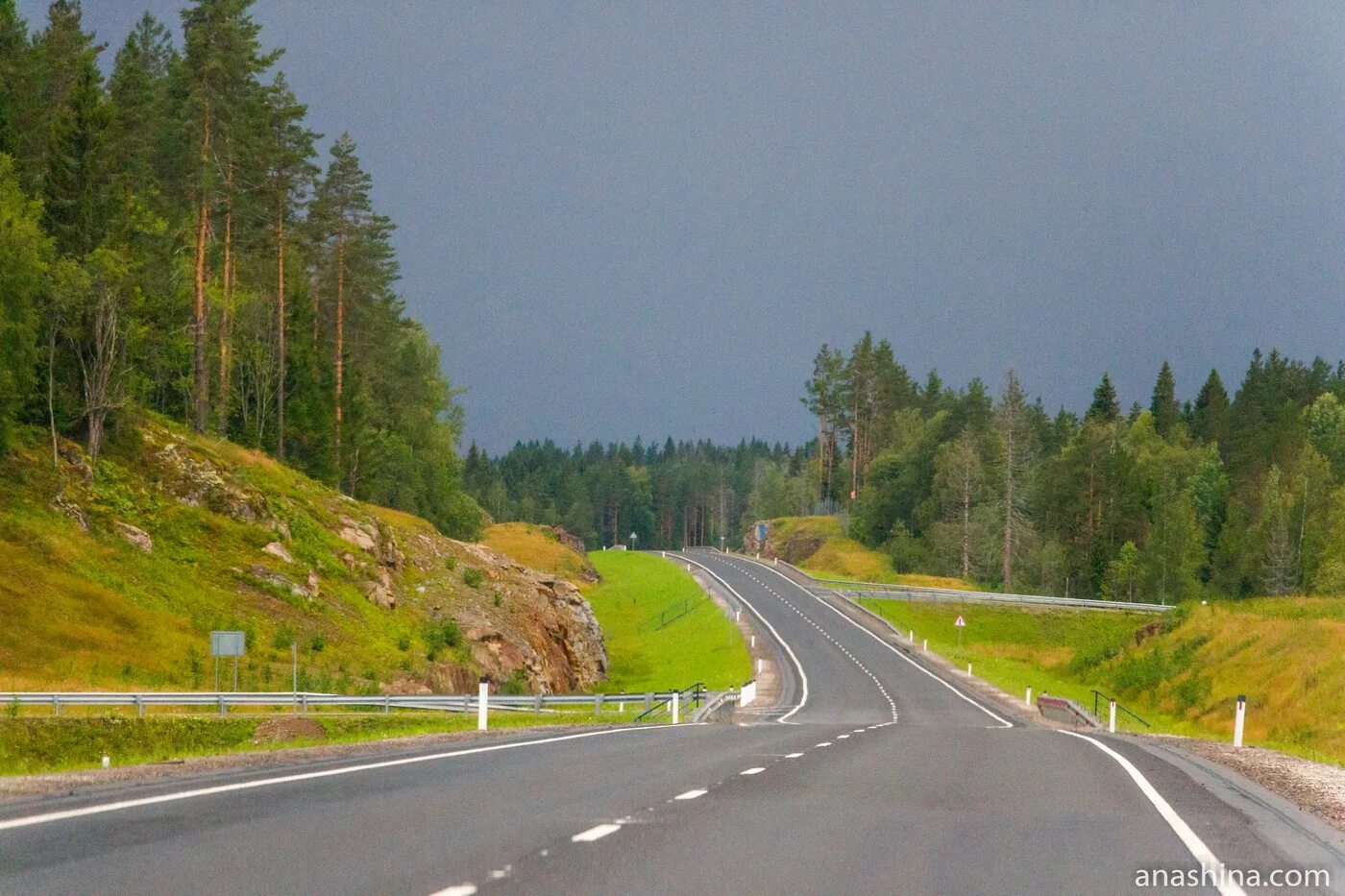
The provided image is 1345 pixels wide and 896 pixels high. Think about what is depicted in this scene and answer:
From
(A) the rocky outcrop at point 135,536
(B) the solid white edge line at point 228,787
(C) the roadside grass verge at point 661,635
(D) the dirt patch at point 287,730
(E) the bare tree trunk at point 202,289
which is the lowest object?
(C) the roadside grass verge at point 661,635

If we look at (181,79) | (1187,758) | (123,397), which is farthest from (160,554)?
(1187,758)

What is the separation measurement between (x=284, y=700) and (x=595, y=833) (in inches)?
961

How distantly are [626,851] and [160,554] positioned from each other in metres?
41.4

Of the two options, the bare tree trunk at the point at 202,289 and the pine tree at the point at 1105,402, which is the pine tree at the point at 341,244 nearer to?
the bare tree trunk at the point at 202,289

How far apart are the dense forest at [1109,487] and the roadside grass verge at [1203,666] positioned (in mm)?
25533

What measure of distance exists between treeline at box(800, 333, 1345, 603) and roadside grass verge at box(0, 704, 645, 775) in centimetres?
8602

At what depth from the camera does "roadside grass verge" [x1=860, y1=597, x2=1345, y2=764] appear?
4406 cm

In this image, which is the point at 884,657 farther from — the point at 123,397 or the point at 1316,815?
the point at 1316,815

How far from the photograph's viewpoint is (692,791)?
12.9 meters

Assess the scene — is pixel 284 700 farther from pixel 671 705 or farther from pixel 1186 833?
pixel 1186 833

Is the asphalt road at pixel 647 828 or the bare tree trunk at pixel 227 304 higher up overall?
the bare tree trunk at pixel 227 304

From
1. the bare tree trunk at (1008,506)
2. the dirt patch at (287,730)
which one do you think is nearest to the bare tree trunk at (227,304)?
the dirt patch at (287,730)

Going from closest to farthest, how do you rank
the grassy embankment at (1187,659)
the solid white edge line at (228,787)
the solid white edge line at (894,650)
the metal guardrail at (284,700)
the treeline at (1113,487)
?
the solid white edge line at (228,787) < the metal guardrail at (284,700) < the grassy embankment at (1187,659) < the solid white edge line at (894,650) < the treeline at (1113,487)

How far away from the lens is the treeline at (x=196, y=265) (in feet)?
160
